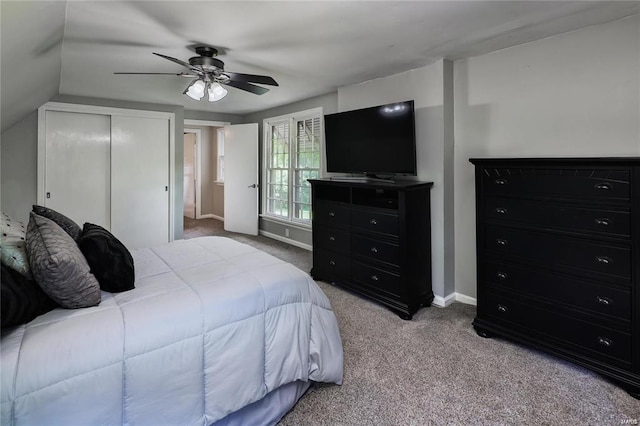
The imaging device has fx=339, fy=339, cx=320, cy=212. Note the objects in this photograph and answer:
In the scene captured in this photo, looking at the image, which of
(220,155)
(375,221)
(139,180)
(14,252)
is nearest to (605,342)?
(375,221)

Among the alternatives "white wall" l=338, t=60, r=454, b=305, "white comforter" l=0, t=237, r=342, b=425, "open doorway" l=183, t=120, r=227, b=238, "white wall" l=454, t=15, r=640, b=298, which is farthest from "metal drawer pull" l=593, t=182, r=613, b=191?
"open doorway" l=183, t=120, r=227, b=238

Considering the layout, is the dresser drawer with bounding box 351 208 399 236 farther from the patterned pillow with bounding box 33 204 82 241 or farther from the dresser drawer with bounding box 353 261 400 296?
the patterned pillow with bounding box 33 204 82 241

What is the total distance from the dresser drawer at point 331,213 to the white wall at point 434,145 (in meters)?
0.82

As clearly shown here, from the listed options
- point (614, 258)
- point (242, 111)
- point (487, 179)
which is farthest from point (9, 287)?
point (242, 111)

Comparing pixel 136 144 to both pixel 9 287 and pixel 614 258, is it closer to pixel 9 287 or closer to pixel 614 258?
pixel 9 287

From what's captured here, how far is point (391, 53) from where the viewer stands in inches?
114

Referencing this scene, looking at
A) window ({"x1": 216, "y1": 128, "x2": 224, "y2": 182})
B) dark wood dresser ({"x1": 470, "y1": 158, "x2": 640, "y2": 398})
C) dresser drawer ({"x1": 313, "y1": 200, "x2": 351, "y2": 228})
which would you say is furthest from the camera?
window ({"x1": 216, "y1": 128, "x2": 224, "y2": 182})

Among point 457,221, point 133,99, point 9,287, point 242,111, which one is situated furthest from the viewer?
point 242,111

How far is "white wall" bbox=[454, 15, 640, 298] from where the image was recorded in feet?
7.59

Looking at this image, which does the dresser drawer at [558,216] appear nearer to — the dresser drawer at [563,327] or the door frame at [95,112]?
the dresser drawer at [563,327]

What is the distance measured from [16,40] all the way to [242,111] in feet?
14.1

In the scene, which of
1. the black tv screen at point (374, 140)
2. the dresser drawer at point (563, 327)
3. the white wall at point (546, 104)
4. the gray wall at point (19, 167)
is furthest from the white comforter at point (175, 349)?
the gray wall at point (19, 167)

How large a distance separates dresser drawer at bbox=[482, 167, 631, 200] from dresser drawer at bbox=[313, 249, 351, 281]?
1.58 metres

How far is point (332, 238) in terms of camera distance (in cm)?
368
